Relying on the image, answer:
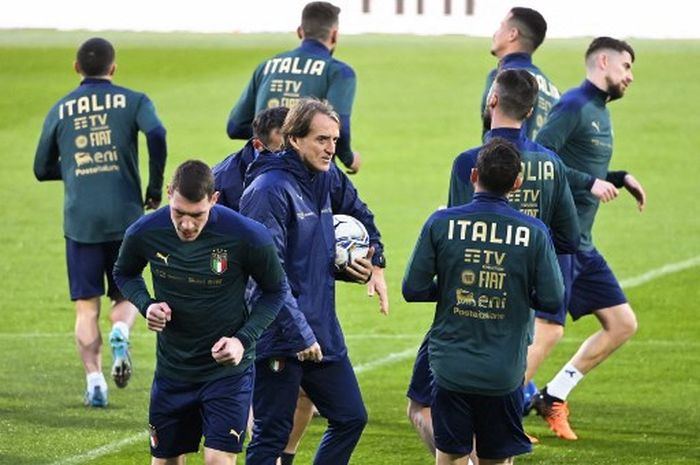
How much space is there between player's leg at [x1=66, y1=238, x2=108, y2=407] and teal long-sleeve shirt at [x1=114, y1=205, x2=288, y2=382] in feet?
12.6

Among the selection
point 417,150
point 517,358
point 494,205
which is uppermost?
point 494,205

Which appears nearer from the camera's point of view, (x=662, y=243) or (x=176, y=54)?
(x=662, y=243)

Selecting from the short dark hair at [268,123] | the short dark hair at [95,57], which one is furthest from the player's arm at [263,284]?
the short dark hair at [95,57]

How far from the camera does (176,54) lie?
3934 centimetres

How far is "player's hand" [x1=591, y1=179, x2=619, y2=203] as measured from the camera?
11070mm

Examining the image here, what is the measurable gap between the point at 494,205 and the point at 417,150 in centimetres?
2049

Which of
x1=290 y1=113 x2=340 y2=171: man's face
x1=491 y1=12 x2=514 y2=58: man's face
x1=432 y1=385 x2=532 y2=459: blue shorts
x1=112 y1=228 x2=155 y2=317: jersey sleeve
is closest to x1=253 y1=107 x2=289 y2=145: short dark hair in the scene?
x1=290 y1=113 x2=340 y2=171: man's face

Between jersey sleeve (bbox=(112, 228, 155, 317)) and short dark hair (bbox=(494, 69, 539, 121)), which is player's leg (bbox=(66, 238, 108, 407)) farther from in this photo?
short dark hair (bbox=(494, 69, 539, 121))

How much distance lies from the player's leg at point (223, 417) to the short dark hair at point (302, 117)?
3.95 feet

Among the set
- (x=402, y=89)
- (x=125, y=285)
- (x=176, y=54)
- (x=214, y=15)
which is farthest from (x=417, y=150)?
(x=125, y=285)

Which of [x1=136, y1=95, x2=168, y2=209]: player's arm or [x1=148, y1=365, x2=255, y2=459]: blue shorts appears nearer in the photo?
[x1=148, y1=365, x2=255, y2=459]: blue shorts

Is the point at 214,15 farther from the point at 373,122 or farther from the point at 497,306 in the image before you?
the point at 497,306

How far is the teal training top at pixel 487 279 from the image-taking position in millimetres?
8773

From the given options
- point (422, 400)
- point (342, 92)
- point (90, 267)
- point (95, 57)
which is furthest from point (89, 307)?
point (422, 400)
